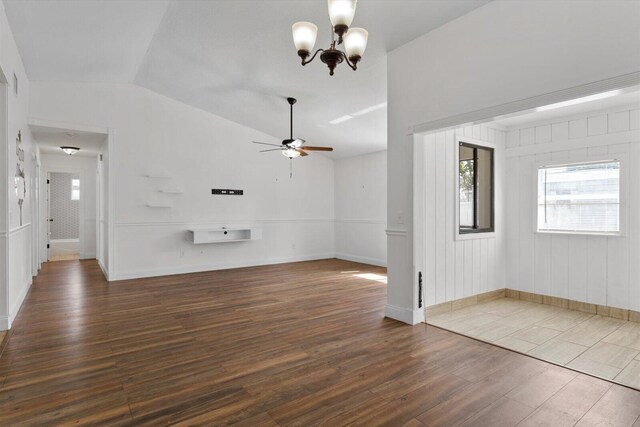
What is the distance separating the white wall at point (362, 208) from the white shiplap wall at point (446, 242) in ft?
10.4

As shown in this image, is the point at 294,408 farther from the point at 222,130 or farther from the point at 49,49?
the point at 222,130

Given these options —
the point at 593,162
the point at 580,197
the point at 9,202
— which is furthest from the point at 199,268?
the point at 593,162

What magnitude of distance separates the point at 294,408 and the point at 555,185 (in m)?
4.33

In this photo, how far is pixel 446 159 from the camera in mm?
4188

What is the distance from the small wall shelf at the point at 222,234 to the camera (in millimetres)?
6738

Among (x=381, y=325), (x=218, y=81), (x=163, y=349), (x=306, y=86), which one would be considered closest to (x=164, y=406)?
(x=163, y=349)

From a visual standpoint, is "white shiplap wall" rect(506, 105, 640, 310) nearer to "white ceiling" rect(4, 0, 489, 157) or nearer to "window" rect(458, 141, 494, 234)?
"window" rect(458, 141, 494, 234)

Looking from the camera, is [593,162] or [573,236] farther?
[573,236]

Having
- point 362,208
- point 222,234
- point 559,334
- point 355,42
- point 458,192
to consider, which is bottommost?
point 559,334

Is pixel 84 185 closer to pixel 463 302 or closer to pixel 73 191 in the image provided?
pixel 73 191

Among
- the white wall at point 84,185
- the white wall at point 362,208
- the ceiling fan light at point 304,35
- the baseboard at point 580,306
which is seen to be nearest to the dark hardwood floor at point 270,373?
the baseboard at point 580,306

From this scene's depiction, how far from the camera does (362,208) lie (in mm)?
8469

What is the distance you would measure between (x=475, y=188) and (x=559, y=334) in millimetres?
2026

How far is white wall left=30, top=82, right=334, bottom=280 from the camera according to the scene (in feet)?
20.0
